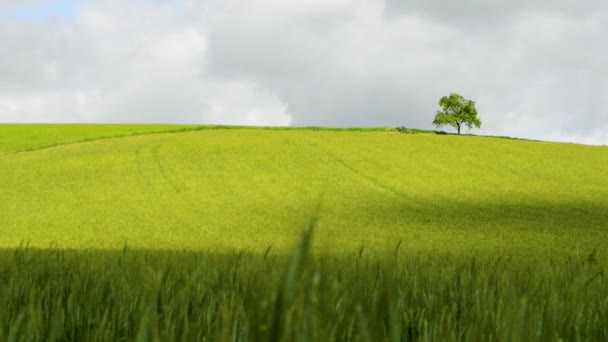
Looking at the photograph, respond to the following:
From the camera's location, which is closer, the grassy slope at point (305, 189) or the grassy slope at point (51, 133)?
the grassy slope at point (305, 189)

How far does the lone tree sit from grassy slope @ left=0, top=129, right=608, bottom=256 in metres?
33.1

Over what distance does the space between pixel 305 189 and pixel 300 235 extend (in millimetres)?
16414

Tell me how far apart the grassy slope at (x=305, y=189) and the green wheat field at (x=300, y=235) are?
141 millimetres

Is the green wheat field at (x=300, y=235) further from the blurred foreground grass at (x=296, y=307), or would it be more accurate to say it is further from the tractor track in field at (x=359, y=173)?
the tractor track in field at (x=359, y=173)

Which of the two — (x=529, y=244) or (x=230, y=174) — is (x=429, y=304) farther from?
(x=230, y=174)

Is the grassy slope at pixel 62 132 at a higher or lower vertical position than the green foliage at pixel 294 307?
lower

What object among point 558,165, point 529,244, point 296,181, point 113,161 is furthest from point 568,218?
point 113,161

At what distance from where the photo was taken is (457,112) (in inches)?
3177

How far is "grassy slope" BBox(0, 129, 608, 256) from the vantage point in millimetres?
18319

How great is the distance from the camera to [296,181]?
30078 mm

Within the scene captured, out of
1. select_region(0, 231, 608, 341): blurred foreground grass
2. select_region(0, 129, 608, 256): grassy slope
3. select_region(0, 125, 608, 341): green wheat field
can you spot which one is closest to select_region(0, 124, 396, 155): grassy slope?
select_region(0, 125, 608, 341): green wheat field

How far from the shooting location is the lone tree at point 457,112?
79.8 metres

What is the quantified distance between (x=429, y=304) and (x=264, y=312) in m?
1.61

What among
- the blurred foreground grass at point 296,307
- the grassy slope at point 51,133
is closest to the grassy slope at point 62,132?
the grassy slope at point 51,133
